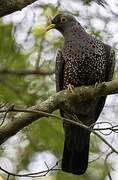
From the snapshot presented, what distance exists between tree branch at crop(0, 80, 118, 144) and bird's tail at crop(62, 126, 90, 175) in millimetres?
1210

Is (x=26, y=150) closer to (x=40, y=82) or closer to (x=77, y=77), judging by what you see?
(x=40, y=82)

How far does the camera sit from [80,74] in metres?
4.52

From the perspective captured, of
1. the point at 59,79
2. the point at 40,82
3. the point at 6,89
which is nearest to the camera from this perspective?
the point at 59,79

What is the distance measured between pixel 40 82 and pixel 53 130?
5.13 feet

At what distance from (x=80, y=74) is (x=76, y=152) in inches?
47.5

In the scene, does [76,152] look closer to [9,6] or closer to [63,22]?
[63,22]

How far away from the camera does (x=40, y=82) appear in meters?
6.90

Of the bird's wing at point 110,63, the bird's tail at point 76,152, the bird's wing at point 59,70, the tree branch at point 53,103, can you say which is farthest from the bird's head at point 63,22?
the tree branch at point 53,103

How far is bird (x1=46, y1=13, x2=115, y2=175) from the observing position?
4.53m

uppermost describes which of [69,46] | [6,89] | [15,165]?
[69,46]

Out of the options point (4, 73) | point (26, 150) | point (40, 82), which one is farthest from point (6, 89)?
point (26, 150)

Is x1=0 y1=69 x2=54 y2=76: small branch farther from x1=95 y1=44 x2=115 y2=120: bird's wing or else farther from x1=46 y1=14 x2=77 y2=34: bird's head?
x1=95 y1=44 x2=115 y2=120: bird's wing

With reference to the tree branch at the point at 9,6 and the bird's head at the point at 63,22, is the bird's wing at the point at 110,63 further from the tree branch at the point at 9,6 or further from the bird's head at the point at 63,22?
the tree branch at the point at 9,6

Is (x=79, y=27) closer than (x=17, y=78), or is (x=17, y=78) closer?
(x=79, y=27)
